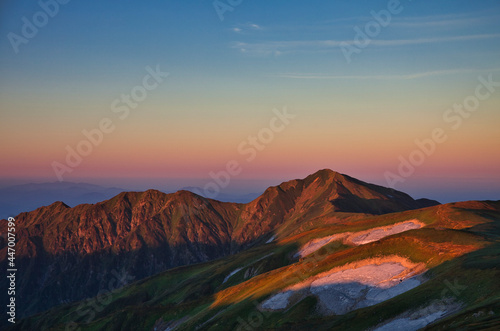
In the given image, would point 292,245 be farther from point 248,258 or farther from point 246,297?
point 246,297

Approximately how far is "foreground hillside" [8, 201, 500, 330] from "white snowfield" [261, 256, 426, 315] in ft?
0.61

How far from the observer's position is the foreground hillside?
58.6 m

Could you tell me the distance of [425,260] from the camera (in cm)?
8038

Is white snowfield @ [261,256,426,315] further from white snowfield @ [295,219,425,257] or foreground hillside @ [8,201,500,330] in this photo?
white snowfield @ [295,219,425,257]

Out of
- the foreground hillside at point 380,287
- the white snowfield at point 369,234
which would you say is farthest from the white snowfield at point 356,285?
the white snowfield at point 369,234

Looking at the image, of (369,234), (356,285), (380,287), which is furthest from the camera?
(369,234)

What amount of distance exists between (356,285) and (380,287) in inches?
215

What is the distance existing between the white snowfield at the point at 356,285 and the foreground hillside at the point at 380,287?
19 centimetres

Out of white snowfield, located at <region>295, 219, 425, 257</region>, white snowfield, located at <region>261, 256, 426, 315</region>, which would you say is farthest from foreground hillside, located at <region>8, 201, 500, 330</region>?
white snowfield, located at <region>295, 219, 425, 257</region>

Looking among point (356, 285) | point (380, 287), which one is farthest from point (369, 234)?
point (380, 287)

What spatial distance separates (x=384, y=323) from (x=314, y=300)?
25.7 metres

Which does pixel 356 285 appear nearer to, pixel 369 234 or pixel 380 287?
pixel 380 287

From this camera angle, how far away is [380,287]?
78.2 m

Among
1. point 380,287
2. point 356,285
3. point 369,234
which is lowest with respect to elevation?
point 380,287
